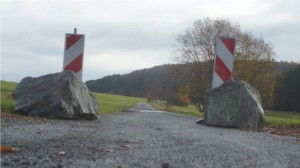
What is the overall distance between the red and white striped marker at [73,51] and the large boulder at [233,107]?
11.6 ft

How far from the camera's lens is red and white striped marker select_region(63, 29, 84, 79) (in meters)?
11.0

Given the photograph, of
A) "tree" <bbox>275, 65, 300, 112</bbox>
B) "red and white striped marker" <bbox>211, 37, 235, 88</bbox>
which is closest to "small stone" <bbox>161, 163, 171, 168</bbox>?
"red and white striped marker" <bbox>211, 37, 235, 88</bbox>

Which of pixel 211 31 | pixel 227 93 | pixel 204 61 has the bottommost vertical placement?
pixel 227 93

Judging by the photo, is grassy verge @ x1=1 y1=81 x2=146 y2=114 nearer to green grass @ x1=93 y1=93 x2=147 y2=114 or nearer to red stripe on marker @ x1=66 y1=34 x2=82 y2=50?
green grass @ x1=93 y1=93 x2=147 y2=114

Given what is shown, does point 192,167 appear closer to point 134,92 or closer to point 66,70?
point 66,70

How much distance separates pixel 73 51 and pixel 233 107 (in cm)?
433

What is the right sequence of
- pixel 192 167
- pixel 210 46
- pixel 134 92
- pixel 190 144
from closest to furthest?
pixel 192 167 → pixel 190 144 → pixel 210 46 → pixel 134 92

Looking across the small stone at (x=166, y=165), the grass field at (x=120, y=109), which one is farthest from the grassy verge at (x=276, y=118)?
the small stone at (x=166, y=165)

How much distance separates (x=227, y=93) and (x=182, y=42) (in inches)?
1355

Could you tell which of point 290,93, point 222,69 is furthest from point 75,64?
point 290,93

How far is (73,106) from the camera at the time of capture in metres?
9.75

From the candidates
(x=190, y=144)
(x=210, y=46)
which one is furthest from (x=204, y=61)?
(x=190, y=144)

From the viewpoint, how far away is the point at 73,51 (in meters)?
11.0

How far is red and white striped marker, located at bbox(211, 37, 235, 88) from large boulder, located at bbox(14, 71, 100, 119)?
3.49 metres
